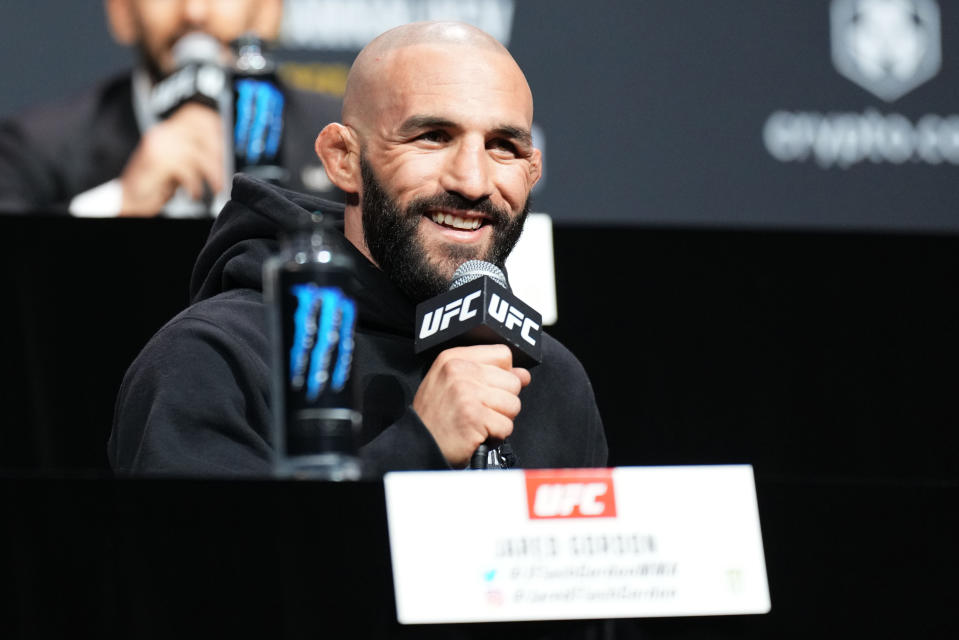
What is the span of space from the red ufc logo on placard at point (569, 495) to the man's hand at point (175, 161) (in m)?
2.52

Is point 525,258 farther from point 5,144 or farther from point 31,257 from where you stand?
point 5,144

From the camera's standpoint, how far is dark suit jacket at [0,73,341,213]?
3.74 meters

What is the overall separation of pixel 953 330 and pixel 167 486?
6.88 feet

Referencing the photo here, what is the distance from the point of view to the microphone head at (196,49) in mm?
3964

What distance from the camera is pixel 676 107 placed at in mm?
4219

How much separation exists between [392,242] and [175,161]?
5.63 feet

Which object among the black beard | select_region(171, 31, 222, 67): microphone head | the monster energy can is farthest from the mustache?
select_region(171, 31, 222, 67): microphone head

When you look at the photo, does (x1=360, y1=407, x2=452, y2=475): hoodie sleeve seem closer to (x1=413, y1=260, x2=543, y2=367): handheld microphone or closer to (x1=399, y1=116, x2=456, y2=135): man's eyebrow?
(x1=413, y1=260, x2=543, y2=367): handheld microphone

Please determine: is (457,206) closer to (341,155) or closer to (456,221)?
(456,221)

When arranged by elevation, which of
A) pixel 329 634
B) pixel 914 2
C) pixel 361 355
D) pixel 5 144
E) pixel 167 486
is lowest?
pixel 329 634

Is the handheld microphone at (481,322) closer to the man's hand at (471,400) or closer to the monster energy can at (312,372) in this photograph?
the man's hand at (471,400)

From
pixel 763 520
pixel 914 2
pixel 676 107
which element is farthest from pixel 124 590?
pixel 914 2

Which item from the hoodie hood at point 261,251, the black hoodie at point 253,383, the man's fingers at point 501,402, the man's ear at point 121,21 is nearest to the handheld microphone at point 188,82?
the man's ear at point 121,21

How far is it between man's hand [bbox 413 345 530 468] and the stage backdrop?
2254 millimetres
